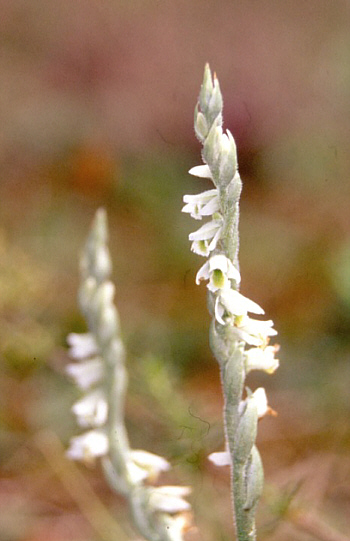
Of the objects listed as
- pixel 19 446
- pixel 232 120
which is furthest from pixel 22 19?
pixel 19 446

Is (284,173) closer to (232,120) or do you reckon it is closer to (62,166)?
(232,120)

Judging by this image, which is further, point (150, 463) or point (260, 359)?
point (150, 463)

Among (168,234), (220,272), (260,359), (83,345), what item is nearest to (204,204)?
(220,272)

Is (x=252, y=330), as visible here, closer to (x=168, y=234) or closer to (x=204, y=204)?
(x=204, y=204)

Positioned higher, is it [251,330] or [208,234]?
[208,234]

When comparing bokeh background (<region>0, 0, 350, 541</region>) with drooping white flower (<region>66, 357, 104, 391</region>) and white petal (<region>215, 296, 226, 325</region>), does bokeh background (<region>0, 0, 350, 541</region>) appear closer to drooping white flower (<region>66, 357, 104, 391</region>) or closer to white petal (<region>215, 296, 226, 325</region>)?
drooping white flower (<region>66, 357, 104, 391</region>)

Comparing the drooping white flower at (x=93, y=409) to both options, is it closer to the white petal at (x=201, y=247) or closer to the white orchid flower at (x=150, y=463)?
the white orchid flower at (x=150, y=463)

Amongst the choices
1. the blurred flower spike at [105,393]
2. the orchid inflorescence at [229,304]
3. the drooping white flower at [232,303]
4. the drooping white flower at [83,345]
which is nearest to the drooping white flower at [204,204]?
the orchid inflorescence at [229,304]
